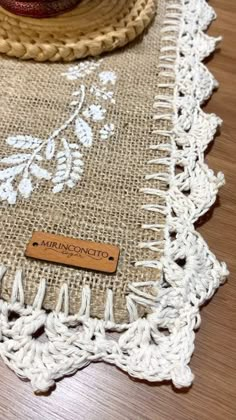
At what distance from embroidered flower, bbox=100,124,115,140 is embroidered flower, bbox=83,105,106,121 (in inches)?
0.6

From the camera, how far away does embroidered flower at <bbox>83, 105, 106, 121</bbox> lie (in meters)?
0.67

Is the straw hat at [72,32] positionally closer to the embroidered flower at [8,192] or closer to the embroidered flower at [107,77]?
the embroidered flower at [107,77]

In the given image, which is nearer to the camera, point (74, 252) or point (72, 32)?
point (74, 252)

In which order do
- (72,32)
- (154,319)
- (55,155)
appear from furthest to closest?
(72,32), (55,155), (154,319)

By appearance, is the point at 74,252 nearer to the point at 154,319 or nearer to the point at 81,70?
the point at 154,319

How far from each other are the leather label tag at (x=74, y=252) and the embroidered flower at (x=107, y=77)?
26 centimetres

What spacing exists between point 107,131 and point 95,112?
0.04m

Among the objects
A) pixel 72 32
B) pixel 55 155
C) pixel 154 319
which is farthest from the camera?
pixel 72 32

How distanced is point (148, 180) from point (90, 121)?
0.11 meters

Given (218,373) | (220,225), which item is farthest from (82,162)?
(218,373)

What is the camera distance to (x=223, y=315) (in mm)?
539

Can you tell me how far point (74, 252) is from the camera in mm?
547

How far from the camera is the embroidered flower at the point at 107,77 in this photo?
2.35 feet

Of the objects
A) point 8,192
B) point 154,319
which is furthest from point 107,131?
point 154,319
